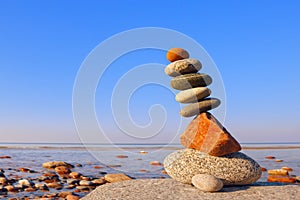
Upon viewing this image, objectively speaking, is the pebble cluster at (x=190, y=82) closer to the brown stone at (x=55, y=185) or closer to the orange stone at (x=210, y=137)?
the orange stone at (x=210, y=137)

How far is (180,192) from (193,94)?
2483 mm

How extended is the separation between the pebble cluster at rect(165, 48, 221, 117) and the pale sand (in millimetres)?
1996

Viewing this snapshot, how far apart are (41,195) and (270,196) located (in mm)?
6443

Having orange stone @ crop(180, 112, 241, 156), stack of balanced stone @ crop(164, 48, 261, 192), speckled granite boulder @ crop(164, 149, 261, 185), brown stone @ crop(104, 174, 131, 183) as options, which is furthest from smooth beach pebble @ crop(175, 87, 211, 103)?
brown stone @ crop(104, 174, 131, 183)

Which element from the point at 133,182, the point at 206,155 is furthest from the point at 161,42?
the point at 133,182

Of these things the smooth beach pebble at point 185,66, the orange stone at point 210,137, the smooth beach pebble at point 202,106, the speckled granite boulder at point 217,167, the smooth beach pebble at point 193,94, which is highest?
the smooth beach pebble at point 185,66

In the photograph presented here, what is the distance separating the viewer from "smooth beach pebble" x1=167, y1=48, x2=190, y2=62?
8.12 metres

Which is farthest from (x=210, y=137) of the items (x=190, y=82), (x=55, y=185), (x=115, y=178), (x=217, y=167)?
(x=55, y=185)

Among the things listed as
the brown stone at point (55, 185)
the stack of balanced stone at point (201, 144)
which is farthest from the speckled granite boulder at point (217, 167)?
the brown stone at point (55, 185)

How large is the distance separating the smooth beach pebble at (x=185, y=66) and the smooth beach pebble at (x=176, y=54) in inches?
5.5

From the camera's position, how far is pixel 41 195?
9125mm

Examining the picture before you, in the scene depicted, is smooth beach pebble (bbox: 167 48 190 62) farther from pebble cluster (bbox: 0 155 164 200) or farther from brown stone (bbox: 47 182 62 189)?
brown stone (bbox: 47 182 62 189)

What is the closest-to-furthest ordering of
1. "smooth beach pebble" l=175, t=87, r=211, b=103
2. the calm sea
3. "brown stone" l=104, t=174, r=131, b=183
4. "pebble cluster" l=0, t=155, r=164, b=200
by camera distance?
"smooth beach pebble" l=175, t=87, r=211, b=103 < "pebble cluster" l=0, t=155, r=164, b=200 < "brown stone" l=104, t=174, r=131, b=183 < the calm sea

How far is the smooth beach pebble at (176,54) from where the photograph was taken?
26.7 ft
